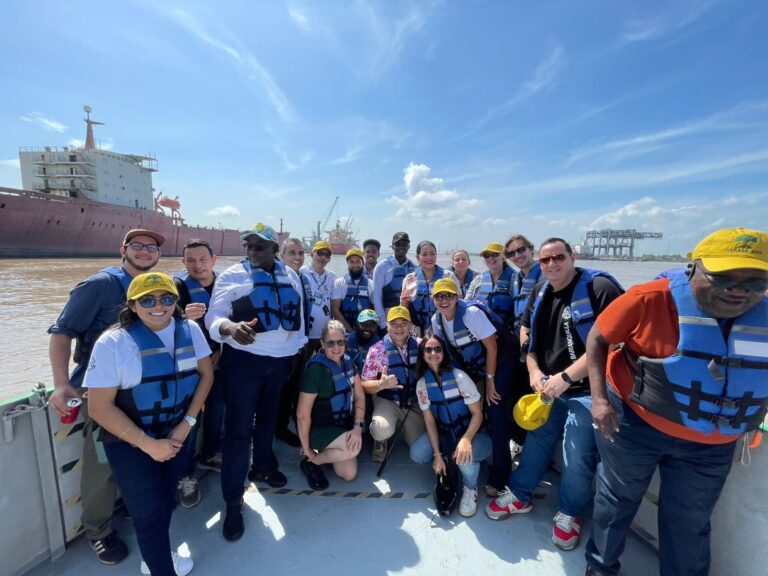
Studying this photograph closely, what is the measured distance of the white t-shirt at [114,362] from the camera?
65.7 inches

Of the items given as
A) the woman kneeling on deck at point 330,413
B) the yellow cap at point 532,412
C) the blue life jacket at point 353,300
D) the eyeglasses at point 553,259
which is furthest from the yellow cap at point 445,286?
the blue life jacket at point 353,300

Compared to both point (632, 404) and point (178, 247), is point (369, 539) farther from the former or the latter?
point (178, 247)

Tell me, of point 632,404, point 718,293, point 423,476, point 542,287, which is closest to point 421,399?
point 423,476

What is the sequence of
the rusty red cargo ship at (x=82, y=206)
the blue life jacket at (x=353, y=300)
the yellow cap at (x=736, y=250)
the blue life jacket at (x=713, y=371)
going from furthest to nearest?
the rusty red cargo ship at (x=82, y=206) < the blue life jacket at (x=353, y=300) < the blue life jacket at (x=713, y=371) < the yellow cap at (x=736, y=250)

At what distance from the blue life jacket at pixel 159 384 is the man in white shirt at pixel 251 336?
318 mm

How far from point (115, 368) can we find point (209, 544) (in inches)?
57.2

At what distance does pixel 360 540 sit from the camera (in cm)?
231

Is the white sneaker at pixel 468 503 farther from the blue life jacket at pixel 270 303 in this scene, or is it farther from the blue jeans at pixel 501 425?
the blue life jacket at pixel 270 303

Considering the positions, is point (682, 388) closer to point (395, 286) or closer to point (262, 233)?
point (262, 233)

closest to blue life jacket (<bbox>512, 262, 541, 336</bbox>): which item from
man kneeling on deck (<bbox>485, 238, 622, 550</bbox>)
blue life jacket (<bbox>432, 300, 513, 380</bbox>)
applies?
blue life jacket (<bbox>432, 300, 513, 380</bbox>)

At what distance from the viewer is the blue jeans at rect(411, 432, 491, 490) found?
263 centimetres

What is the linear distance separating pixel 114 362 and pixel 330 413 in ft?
5.55

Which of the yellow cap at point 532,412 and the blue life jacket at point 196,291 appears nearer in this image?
the yellow cap at point 532,412

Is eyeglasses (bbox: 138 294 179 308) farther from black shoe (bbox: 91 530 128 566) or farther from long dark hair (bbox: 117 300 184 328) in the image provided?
black shoe (bbox: 91 530 128 566)
